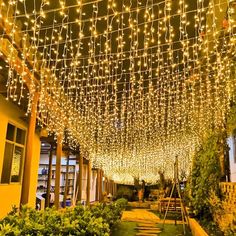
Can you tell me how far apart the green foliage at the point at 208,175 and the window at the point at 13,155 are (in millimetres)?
4796

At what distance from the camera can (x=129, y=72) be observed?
356 inches

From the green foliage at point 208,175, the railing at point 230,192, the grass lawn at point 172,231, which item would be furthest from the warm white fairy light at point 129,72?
the grass lawn at point 172,231

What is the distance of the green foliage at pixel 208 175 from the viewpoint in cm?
609

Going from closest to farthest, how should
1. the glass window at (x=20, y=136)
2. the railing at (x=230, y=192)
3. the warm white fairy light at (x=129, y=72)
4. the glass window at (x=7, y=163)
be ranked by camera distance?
the warm white fairy light at (x=129, y=72)
the railing at (x=230, y=192)
the glass window at (x=7, y=163)
the glass window at (x=20, y=136)

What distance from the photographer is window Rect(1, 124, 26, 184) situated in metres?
7.09

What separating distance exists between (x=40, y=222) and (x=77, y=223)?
419 mm

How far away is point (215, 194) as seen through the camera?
5.80m

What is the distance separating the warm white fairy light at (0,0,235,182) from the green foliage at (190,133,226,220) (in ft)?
1.65

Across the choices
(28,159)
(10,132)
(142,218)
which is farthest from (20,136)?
(142,218)

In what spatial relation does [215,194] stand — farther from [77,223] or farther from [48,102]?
[48,102]

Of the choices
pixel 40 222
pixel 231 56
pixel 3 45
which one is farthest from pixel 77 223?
pixel 231 56

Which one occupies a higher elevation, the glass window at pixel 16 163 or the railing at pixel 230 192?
the glass window at pixel 16 163

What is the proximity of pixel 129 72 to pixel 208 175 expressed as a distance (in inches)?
169

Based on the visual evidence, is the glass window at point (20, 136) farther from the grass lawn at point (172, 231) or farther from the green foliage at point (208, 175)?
the green foliage at point (208, 175)
